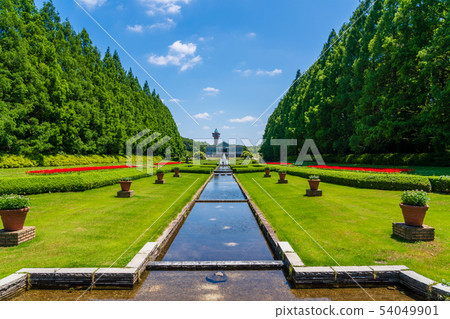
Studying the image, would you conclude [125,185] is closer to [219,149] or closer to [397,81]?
[397,81]

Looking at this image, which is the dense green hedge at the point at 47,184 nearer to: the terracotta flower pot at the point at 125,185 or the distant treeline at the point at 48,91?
the terracotta flower pot at the point at 125,185

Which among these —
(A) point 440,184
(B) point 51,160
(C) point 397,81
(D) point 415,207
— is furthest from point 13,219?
(C) point 397,81

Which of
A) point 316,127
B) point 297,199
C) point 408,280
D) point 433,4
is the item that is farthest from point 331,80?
point 408,280

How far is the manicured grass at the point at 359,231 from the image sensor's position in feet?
17.0

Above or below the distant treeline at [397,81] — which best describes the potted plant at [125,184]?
below

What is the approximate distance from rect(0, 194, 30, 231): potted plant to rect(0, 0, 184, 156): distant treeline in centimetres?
1651

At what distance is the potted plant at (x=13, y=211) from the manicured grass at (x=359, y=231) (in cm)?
676

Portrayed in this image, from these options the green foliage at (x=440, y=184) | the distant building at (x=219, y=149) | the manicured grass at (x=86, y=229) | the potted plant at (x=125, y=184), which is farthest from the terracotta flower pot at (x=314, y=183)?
the distant building at (x=219, y=149)

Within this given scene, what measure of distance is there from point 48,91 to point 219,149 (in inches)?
5088

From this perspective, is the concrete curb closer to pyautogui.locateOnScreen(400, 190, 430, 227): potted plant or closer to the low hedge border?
pyautogui.locateOnScreen(400, 190, 430, 227): potted plant

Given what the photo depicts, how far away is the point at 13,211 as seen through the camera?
19.8ft

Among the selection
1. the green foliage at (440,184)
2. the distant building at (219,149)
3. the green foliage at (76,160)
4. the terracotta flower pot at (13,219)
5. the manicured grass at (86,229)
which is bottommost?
the manicured grass at (86,229)

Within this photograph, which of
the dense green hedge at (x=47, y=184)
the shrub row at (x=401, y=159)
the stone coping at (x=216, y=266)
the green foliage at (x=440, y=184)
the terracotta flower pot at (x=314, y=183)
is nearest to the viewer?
the stone coping at (x=216, y=266)

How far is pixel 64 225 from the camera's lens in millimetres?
7746
